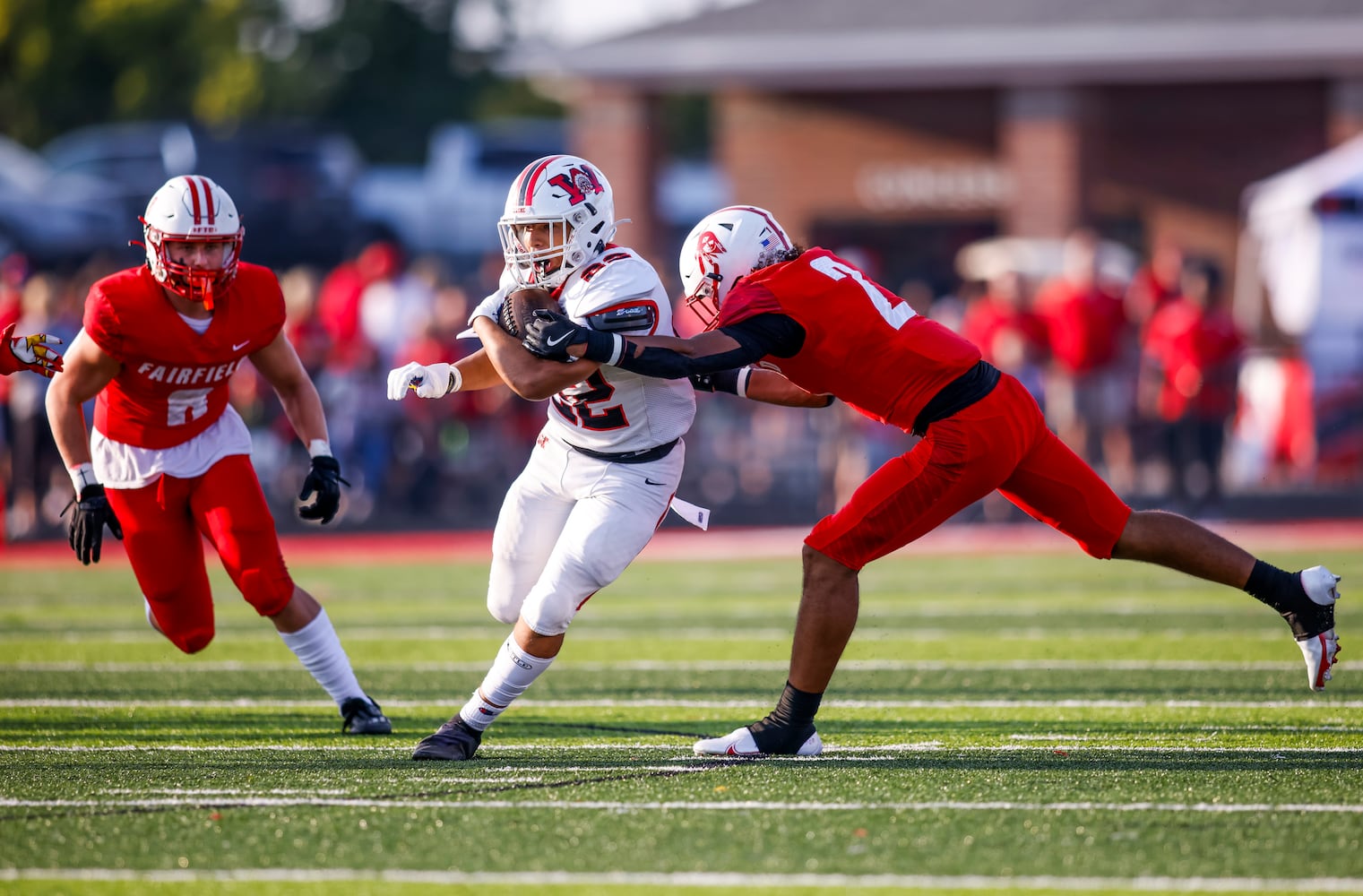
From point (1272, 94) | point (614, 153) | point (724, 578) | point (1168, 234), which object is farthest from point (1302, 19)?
point (724, 578)

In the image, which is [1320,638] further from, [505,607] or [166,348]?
[166,348]

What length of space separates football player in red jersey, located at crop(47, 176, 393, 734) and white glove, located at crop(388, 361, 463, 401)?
626mm

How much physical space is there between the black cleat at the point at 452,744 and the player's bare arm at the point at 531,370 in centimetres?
102

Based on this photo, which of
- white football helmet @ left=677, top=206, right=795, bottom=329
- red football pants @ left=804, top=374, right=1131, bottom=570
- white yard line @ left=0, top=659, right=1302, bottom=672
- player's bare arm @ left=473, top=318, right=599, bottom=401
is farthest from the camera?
white yard line @ left=0, top=659, right=1302, bottom=672

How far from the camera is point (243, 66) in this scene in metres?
32.8

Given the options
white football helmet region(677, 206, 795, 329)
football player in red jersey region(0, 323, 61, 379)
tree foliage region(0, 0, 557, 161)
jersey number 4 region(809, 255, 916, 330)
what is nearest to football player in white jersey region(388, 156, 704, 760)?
white football helmet region(677, 206, 795, 329)

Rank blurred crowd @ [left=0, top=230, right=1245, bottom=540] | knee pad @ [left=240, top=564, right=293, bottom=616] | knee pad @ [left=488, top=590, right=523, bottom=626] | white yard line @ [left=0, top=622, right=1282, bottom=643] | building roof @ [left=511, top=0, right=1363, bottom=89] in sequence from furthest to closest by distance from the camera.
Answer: building roof @ [left=511, top=0, right=1363, bottom=89]
blurred crowd @ [left=0, top=230, right=1245, bottom=540]
white yard line @ [left=0, top=622, right=1282, bottom=643]
knee pad @ [left=240, top=564, right=293, bottom=616]
knee pad @ [left=488, top=590, right=523, bottom=626]

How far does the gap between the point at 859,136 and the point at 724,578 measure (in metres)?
11.6

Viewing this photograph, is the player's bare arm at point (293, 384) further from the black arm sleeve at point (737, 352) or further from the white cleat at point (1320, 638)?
the white cleat at point (1320, 638)

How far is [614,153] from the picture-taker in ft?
66.9

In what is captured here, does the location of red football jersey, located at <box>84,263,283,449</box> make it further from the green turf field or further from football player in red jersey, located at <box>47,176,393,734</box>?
the green turf field

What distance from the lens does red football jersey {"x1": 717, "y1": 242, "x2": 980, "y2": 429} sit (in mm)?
4867

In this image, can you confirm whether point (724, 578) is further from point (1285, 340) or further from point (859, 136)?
point (859, 136)

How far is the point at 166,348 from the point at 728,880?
9.23 feet
